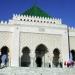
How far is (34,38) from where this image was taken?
960 inches

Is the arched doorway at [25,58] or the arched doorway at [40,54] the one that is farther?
the arched doorway at [40,54]

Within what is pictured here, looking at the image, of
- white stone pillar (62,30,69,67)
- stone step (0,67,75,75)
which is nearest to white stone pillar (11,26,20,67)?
white stone pillar (62,30,69,67)

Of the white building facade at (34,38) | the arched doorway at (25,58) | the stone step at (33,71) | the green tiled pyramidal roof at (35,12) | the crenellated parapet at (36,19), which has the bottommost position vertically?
the stone step at (33,71)

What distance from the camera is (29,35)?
24.3 m

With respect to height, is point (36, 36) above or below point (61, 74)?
above

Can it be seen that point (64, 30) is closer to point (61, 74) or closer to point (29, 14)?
point (29, 14)

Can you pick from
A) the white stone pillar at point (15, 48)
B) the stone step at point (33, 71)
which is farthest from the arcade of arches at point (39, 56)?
the stone step at point (33, 71)

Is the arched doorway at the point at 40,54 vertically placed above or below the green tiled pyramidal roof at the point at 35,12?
below

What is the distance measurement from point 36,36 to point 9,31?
7.69 feet

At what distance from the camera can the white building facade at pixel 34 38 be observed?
929 inches

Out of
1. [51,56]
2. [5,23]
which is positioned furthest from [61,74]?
[5,23]

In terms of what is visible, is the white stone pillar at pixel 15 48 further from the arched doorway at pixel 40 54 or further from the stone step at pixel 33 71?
the stone step at pixel 33 71

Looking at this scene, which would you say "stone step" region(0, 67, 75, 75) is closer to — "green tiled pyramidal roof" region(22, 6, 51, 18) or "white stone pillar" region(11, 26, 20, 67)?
"white stone pillar" region(11, 26, 20, 67)

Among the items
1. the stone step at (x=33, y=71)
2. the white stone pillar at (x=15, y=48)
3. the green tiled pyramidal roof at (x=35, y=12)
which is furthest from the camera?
the green tiled pyramidal roof at (x=35, y=12)
